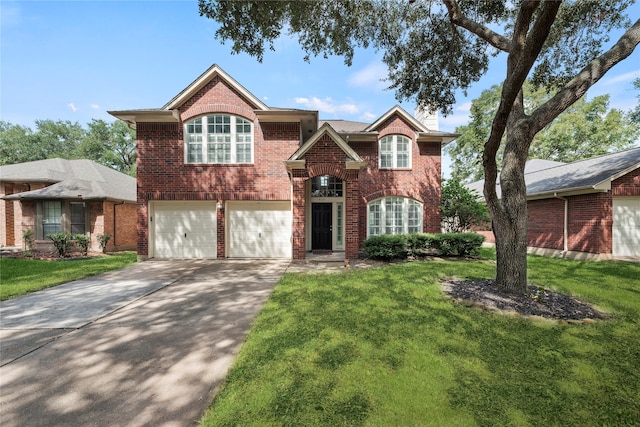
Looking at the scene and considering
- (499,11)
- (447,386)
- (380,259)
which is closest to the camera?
(447,386)

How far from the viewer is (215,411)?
8.38 feet

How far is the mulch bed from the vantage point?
5004 mm

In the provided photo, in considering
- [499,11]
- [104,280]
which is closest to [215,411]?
[104,280]

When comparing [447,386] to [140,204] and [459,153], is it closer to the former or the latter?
[140,204]

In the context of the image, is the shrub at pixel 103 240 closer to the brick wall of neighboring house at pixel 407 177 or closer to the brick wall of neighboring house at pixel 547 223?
the brick wall of neighboring house at pixel 407 177

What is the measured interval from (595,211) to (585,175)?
275cm

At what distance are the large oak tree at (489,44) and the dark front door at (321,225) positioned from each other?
613 centimetres

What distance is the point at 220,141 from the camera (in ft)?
36.7

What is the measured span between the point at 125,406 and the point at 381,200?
12.0 metres

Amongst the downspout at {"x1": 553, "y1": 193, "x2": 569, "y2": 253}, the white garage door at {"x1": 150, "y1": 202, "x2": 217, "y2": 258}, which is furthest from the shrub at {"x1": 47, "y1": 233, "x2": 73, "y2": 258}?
the downspout at {"x1": 553, "y1": 193, "x2": 569, "y2": 253}

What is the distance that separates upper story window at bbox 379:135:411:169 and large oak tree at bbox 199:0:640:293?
2258 millimetres

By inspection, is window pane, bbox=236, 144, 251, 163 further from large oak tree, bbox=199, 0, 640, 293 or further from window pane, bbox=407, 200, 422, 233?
window pane, bbox=407, 200, 422, 233

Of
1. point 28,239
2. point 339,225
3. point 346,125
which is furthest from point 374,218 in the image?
point 28,239

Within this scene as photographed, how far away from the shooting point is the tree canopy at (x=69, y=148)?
34219mm
